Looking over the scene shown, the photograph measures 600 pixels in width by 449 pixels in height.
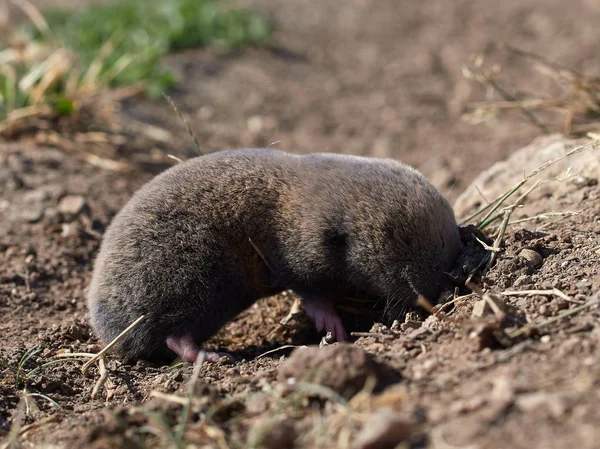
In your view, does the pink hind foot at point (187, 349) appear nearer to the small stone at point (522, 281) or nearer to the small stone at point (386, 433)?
the small stone at point (522, 281)

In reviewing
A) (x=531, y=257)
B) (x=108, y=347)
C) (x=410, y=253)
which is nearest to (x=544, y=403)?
(x=531, y=257)

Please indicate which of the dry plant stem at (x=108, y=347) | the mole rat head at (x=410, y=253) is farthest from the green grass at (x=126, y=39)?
the mole rat head at (x=410, y=253)

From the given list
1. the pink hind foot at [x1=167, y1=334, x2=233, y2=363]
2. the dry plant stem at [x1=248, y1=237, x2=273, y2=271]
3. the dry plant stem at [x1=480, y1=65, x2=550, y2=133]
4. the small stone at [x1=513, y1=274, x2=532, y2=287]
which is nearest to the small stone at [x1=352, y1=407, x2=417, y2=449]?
the small stone at [x1=513, y1=274, x2=532, y2=287]

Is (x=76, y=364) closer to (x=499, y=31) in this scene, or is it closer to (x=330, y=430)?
(x=330, y=430)

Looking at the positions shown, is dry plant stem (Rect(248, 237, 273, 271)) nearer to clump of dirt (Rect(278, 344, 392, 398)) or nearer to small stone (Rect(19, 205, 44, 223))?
clump of dirt (Rect(278, 344, 392, 398))

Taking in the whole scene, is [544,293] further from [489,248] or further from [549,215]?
[549,215]

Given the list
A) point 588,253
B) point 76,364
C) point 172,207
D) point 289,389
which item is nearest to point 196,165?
point 172,207
